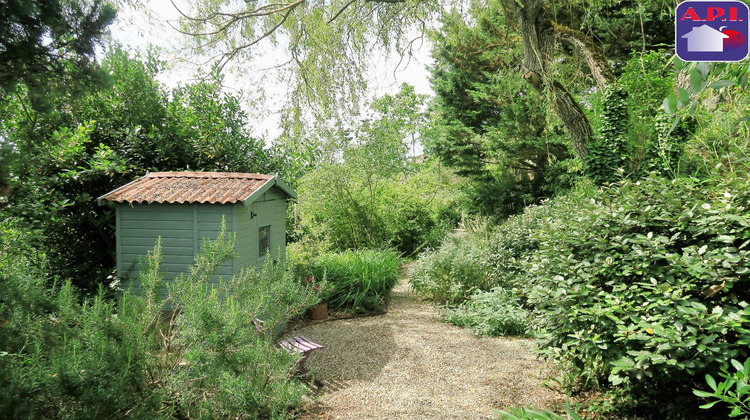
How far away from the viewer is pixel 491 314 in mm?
6418

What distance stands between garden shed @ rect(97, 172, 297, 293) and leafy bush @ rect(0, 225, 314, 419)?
6.47 ft

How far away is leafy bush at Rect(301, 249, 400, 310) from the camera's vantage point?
793 cm

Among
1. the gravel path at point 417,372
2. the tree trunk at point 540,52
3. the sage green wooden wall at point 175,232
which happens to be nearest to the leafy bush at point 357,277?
the gravel path at point 417,372

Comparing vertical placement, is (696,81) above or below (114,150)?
below

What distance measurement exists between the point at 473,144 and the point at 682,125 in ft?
24.4

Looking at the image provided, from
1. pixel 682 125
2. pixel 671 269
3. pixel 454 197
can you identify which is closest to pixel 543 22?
pixel 682 125

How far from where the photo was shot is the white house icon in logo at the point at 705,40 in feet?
8.83

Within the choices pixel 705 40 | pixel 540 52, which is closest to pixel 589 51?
pixel 540 52

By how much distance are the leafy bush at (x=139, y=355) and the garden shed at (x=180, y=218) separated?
197 cm

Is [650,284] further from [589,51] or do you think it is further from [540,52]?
[589,51]

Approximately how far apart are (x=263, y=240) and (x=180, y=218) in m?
1.34

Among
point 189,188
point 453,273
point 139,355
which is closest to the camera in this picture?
point 139,355

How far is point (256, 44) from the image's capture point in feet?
26.4

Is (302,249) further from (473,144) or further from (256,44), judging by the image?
(473,144)
